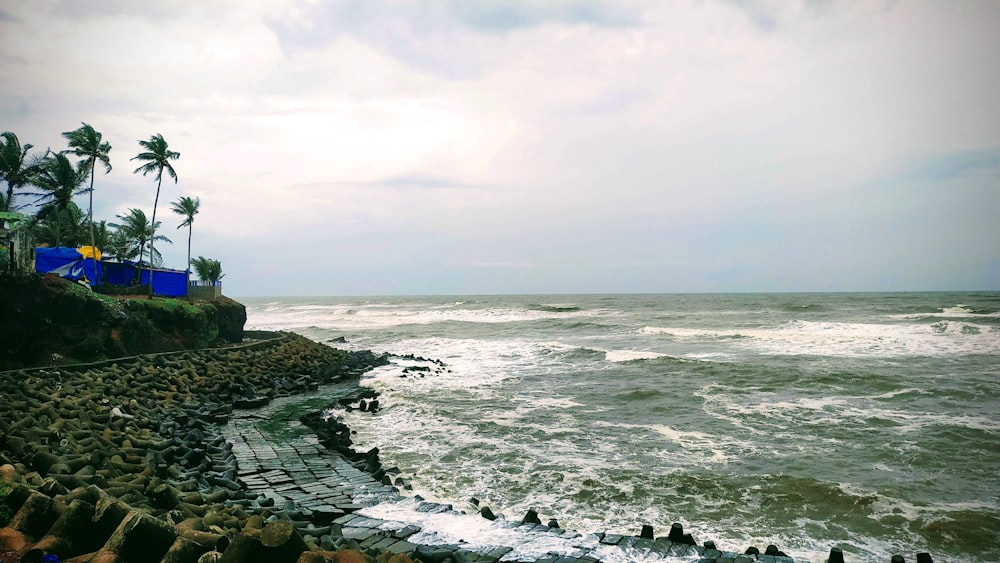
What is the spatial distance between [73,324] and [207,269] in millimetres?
18087

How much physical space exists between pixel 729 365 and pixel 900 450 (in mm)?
11334

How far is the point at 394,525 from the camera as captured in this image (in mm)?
7219

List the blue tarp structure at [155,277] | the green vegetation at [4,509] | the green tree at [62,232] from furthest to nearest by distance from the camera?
the green tree at [62,232]
the blue tarp structure at [155,277]
the green vegetation at [4,509]

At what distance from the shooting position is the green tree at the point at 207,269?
33219 mm

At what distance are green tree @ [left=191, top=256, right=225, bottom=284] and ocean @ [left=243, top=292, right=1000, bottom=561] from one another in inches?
584

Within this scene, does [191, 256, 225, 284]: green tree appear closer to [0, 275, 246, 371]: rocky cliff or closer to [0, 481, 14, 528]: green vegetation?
[0, 275, 246, 371]: rocky cliff

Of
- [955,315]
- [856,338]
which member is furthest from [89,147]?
[955,315]

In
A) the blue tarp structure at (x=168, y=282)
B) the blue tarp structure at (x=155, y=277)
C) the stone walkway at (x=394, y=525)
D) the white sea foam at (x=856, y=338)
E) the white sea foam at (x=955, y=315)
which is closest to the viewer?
the stone walkway at (x=394, y=525)

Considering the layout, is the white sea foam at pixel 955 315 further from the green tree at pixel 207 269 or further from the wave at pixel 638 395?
the green tree at pixel 207 269

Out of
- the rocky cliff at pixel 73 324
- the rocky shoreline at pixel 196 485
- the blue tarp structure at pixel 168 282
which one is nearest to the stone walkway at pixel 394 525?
the rocky shoreline at pixel 196 485

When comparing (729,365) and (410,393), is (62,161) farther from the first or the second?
(729,365)

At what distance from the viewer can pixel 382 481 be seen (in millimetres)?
9430

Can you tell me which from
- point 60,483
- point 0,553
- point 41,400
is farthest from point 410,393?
point 0,553

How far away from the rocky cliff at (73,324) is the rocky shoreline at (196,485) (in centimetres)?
147
